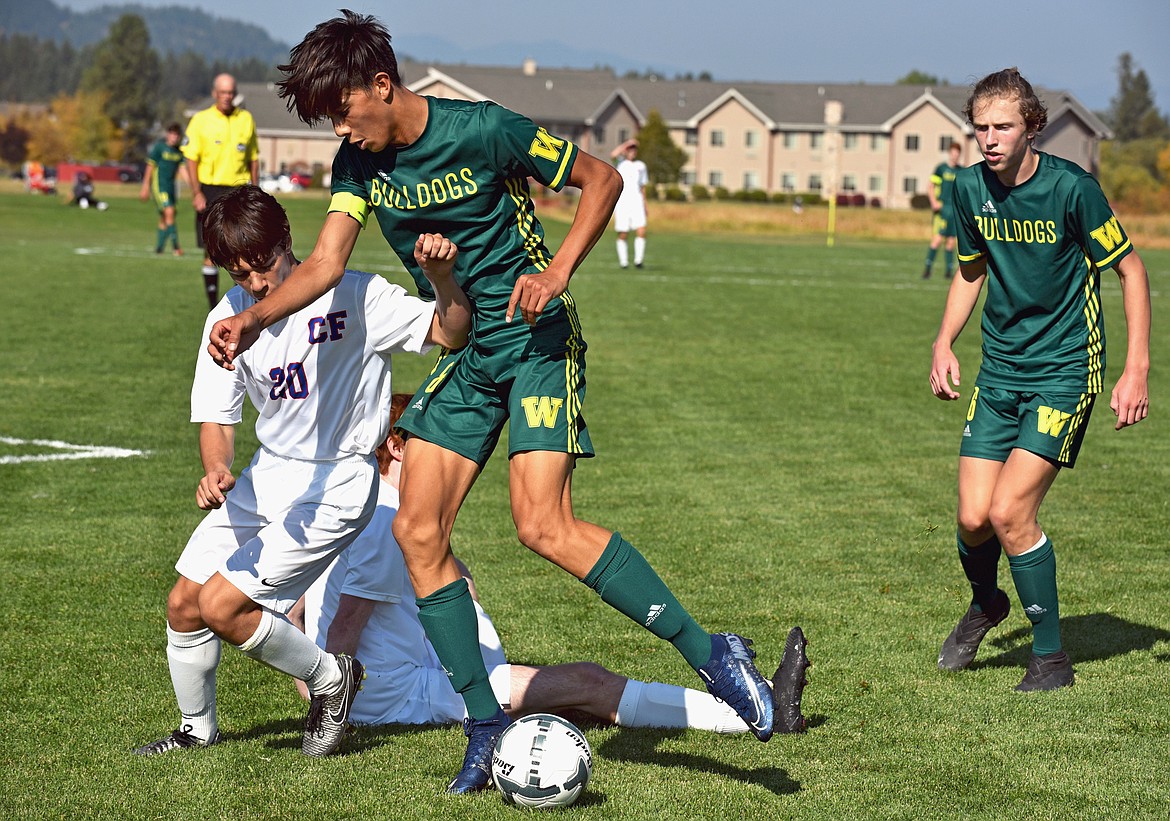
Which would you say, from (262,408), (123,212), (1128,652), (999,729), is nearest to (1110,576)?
(1128,652)

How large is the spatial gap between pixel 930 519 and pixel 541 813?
462cm

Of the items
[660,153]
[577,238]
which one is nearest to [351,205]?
[577,238]

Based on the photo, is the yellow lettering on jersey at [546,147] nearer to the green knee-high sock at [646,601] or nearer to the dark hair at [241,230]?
the dark hair at [241,230]

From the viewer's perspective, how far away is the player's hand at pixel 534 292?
390 centimetres

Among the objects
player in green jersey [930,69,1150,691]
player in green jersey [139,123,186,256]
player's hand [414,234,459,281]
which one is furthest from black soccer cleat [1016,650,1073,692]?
player in green jersey [139,123,186,256]

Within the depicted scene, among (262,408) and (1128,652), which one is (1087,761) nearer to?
(1128,652)

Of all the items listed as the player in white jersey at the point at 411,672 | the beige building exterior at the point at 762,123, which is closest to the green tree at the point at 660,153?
the beige building exterior at the point at 762,123

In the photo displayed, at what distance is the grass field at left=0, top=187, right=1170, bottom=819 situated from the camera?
415cm

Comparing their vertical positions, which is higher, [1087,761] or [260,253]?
[260,253]

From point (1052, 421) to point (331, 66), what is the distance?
2.97 metres

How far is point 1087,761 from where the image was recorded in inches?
171

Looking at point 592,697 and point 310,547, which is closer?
point 310,547

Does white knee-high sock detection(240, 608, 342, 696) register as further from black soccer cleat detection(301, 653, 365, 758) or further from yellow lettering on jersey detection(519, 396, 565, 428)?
yellow lettering on jersey detection(519, 396, 565, 428)

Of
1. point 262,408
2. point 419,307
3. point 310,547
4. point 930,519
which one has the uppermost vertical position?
point 419,307
